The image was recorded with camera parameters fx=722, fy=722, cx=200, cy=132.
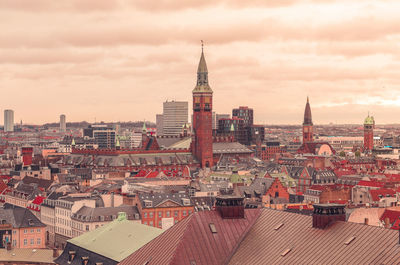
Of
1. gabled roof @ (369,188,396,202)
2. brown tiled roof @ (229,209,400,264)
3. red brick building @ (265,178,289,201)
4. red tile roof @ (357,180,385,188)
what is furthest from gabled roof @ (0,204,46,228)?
red tile roof @ (357,180,385,188)

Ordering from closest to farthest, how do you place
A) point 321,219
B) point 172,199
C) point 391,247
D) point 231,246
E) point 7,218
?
point 391,247 < point 321,219 < point 231,246 < point 7,218 < point 172,199

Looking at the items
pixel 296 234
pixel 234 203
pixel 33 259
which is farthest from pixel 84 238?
pixel 296 234

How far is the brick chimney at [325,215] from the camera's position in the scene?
56.2m

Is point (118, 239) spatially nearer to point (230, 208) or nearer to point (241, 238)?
point (230, 208)

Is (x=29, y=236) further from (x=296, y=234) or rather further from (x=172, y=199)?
(x=296, y=234)

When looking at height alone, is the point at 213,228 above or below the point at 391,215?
above

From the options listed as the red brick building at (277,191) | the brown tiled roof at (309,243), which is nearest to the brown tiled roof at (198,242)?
the brown tiled roof at (309,243)

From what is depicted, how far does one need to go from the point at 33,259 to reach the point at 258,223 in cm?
5224

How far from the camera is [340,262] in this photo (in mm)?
51250

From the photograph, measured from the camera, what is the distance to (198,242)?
196ft

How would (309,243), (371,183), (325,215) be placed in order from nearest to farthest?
(309,243) → (325,215) → (371,183)

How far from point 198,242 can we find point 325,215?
10.9 meters

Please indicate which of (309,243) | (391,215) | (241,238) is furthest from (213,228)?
(391,215)

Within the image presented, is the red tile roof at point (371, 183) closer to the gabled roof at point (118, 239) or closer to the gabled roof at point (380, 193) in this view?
the gabled roof at point (380, 193)
